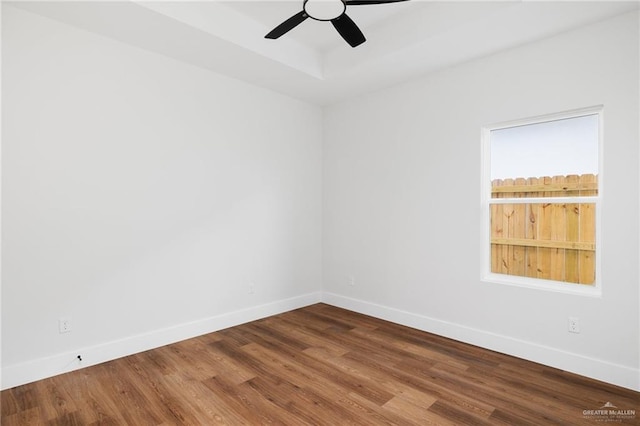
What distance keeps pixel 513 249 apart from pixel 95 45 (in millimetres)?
4125

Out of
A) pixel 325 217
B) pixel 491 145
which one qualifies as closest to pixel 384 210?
pixel 325 217

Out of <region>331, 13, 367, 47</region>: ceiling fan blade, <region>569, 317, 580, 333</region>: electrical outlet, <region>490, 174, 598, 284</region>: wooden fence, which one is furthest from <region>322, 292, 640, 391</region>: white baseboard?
<region>331, 13, 367, 47</region>: ceiling fan blade

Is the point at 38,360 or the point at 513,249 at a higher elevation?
the point at 513,249

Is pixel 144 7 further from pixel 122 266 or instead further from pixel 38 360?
pixel 38 360

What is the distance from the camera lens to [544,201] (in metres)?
2.92

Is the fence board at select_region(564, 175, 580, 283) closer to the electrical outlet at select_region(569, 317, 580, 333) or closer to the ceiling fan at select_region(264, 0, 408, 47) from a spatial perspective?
the electrical outlet at select_region(569, 317, 580, 333)

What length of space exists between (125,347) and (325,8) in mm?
3136

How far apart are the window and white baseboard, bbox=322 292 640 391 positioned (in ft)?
1.69

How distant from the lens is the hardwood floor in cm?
212

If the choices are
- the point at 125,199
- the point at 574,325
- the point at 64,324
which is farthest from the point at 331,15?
the point at 64,324

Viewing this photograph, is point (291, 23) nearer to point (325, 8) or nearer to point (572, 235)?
point (325, 8)

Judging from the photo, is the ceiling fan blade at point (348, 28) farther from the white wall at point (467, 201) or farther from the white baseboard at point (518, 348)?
the white baseboard at point (518, 348)

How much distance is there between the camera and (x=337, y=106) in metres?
4.57

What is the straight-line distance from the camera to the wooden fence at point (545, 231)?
283 cm
